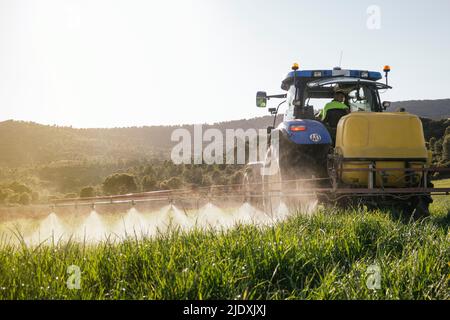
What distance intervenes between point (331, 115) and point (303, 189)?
163 centimetres

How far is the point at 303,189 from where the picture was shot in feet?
19.9

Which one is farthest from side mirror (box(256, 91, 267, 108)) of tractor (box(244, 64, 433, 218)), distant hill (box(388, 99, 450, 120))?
distant hill (box(388, 99, 450, 120))

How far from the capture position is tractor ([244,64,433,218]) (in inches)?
232

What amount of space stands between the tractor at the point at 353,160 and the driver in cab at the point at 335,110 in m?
0.02

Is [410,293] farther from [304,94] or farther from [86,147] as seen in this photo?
[86,147]

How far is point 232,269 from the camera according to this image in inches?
115

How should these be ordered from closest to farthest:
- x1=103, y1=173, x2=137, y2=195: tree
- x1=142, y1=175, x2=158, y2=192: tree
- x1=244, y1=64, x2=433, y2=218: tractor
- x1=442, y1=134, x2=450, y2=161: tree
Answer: x1=244, y1=64, x2=433, y2=218: tractor, x1=103, y1=173, x2=137, y2=195: tree, x1=142, y1=175, x2=158, y2=192: tree, x1=442, y1=134, x2=450, y2=161: tree

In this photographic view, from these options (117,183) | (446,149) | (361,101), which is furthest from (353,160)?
(446,149)

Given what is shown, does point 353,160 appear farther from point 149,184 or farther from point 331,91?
point 149,184

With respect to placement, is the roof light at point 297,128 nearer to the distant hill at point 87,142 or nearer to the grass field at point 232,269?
the grass field at point 232,269

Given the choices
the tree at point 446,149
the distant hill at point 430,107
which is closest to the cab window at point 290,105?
the tree at point 446,149

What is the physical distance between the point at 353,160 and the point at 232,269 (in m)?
3.53

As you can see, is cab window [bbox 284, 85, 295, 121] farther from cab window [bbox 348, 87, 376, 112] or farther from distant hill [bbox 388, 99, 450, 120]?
distant hill [bbox 388, 99, 450, 120]
